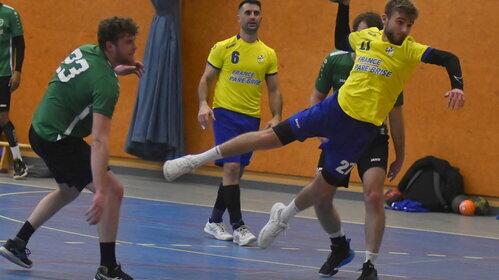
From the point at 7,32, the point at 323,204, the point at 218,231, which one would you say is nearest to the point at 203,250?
the point at 218,231

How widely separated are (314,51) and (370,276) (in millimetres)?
7289

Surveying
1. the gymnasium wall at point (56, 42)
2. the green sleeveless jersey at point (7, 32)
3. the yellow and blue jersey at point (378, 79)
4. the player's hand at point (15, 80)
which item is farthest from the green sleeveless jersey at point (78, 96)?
the gymnasium wall at point (56, 42)

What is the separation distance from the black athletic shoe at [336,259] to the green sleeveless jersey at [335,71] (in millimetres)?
1384

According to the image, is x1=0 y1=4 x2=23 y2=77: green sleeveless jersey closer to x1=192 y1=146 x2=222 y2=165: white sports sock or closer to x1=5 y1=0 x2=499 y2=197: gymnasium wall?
x1=5 y1=0 x2=499 y2=197: gymnasium wall

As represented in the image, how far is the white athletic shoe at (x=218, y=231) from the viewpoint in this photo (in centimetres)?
957

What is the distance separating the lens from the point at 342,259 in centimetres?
796

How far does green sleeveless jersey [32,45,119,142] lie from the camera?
21.2 feet

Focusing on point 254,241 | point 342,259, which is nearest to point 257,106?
point 254,241

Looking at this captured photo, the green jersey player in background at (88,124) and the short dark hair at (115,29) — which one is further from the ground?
the short dark hair at (115,29)

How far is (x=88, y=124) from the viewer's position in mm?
6883

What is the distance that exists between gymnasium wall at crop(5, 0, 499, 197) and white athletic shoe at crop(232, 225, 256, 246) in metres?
4.94

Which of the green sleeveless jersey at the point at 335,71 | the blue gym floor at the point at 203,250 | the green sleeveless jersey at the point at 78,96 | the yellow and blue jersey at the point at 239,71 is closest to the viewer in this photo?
the green sleeveless jersey at the point at 78,96

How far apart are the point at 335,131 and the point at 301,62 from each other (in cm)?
727

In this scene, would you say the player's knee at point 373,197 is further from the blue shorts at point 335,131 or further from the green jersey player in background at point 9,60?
the green jersey player in background at point 9,60
